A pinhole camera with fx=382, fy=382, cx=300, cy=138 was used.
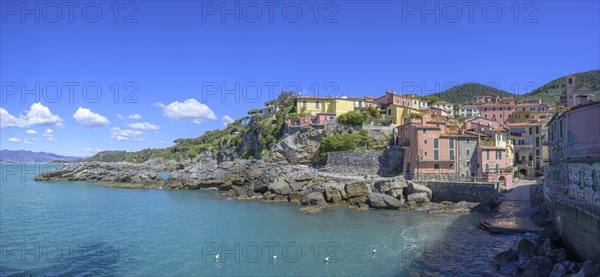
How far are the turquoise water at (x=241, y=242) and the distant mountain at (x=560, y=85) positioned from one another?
111 meters

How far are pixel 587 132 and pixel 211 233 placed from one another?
26.0 metres

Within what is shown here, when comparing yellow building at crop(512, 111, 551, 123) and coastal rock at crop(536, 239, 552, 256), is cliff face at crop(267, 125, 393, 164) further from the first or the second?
coastal rock at crop(536, 239, 552, 256)

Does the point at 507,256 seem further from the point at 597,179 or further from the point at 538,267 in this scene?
the point at 597,179

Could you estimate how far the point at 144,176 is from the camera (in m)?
71.7

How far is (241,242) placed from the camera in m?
27.6

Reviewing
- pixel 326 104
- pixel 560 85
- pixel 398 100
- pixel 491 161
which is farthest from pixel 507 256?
pixel 560 85

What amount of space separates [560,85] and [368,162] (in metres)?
126

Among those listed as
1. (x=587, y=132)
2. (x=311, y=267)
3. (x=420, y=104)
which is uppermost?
(x=420, y=104)

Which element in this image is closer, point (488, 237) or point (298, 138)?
point (488, 237)

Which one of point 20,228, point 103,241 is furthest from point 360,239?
point 20,228

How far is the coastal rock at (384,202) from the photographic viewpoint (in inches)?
1560

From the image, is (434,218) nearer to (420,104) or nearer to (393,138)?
(393,138)

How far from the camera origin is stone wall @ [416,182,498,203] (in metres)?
39.9

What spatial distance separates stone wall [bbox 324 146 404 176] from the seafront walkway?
579 inches
